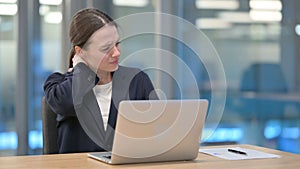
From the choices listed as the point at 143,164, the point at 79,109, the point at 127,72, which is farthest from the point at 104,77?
the point at 143,164

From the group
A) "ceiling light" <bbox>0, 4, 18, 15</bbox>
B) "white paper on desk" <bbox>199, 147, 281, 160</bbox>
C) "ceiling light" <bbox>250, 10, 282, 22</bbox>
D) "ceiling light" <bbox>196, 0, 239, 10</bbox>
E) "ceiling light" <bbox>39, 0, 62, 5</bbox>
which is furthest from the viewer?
"ceiling light" <bbox>250, 10, 282, 22</bbox>

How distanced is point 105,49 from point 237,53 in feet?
8.30

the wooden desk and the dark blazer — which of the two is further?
the dark blazer

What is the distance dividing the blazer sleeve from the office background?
170cm

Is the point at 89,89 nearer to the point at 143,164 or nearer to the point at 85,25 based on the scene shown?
the point at 85,25

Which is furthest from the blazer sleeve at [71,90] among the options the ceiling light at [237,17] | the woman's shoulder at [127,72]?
the ceiling light at [237,17]

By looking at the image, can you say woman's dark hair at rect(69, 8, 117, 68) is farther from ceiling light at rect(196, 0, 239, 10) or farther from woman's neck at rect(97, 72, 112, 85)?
ceiling light at rect(196, 0, 239, 10)

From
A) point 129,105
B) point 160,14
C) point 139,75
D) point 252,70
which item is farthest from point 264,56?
point 129,105

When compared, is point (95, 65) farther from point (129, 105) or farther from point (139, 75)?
point (129, 105)

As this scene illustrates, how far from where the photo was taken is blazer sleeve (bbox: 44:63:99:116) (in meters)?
2.16

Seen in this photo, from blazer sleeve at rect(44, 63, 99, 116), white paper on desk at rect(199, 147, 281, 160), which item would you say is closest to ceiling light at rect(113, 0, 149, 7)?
blazer sleeve at rect(44, 63, 99, 116)

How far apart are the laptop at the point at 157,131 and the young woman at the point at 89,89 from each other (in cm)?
31

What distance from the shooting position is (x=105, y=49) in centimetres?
211

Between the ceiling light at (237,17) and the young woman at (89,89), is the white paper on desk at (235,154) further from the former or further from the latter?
the ceiling light at (237,17)
